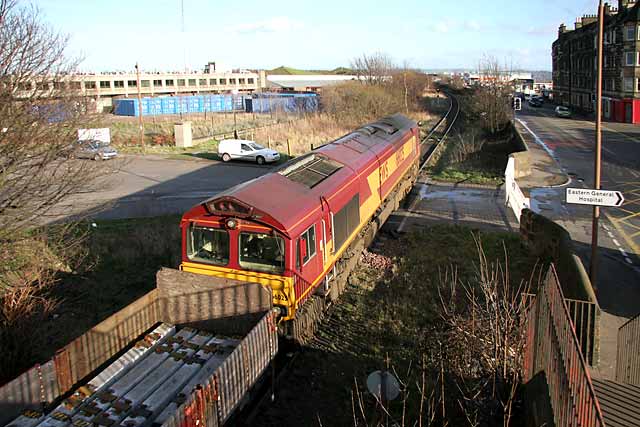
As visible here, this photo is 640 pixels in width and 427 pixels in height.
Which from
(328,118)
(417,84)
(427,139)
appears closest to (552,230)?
(427,139)

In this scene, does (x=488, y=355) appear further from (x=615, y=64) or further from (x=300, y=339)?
(x=615, y=64)

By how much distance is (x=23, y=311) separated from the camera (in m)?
9.85

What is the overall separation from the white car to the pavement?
10502 millimetres

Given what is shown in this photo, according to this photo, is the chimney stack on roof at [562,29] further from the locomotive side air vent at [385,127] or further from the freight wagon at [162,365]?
the freight wagon at [162,365]

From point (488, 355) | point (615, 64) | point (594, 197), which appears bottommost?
point (488, 355)

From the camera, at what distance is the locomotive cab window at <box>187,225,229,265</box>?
10.2 m

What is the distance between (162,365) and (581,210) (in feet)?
59.8

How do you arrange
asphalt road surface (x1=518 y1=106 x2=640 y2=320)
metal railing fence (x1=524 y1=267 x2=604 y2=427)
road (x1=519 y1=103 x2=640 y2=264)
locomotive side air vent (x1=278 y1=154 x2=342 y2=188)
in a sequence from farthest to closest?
road (x1=519 y1=103 x2=640 y2=264), asphalt road surface (x1=518 y1=106 x2=640 y2=320), locomotive side air vent (x1=278 y1=154 x2=342 y2=188), metal railing fence (x1=524 y1=267 x2=604 y2=427)

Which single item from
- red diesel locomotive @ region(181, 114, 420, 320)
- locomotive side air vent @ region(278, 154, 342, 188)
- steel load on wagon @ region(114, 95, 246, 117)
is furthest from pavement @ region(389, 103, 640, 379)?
steel load on wagon @ region(114, 95, 246, 117)

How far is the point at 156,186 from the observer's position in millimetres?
26797

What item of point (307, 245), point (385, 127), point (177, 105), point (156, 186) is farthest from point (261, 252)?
point (177, 105)

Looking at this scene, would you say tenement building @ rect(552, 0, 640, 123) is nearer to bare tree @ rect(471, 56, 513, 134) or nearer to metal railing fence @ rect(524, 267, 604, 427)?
bare tree @ rect(471, 56, 513, 134)

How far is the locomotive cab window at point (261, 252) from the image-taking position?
385 inches

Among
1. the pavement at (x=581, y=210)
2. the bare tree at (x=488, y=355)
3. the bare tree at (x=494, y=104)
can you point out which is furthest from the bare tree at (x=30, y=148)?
the bare tree at (x=494, y=104)
